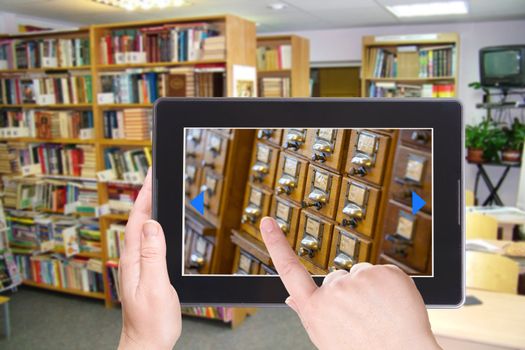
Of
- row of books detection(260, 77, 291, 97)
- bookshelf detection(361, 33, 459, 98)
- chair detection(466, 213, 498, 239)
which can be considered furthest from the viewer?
bookshelf detection(361, 33, 459, 98)

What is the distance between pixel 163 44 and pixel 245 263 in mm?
3696

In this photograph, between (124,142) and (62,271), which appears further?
(62,271)

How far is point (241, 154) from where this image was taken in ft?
2.33

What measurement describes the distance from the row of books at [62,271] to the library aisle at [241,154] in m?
0.02

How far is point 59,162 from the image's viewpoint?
463cm

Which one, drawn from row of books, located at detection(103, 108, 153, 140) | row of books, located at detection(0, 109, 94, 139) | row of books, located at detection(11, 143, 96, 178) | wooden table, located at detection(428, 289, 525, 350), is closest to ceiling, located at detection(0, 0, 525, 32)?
row of books, located at detection(0, 109, 94, 139)

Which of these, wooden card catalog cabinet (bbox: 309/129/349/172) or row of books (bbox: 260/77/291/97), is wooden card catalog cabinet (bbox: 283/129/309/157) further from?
row of books (bbox: 260/77/291/97)

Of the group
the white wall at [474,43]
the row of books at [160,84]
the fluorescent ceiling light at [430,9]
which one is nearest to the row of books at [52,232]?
the row of books at [160,84]

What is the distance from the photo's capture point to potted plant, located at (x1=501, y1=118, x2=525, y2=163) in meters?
6.16

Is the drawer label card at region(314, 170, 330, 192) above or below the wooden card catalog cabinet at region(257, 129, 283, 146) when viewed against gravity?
below

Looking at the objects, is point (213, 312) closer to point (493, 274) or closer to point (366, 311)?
point (493, 274)

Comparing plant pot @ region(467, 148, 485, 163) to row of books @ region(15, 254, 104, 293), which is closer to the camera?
row of books @ region(15, 254, 104, 293)

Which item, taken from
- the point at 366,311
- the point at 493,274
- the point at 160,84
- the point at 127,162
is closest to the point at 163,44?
the point at 160,84

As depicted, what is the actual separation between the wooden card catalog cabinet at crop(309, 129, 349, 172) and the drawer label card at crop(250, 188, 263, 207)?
8 cm
